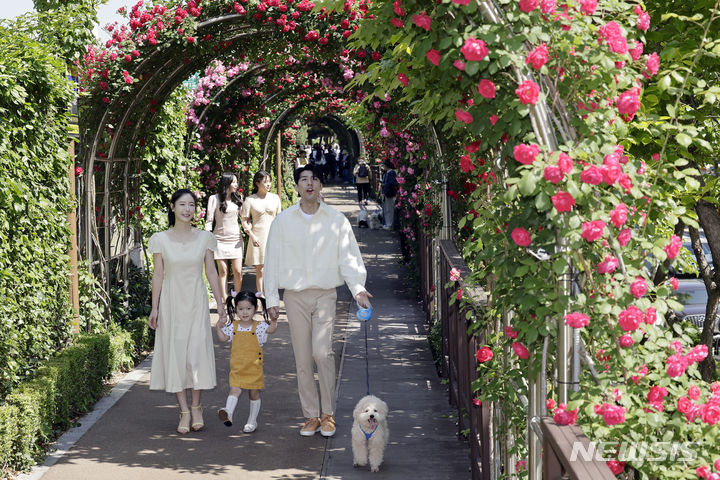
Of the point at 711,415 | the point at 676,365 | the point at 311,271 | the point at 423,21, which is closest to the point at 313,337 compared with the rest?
the point at 311,271

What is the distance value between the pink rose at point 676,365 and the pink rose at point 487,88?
104 centimetres

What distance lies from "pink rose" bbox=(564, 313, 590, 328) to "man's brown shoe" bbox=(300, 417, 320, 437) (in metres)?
3.48

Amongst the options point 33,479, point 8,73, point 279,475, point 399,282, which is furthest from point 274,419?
point 399,282

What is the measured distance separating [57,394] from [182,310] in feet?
3.23

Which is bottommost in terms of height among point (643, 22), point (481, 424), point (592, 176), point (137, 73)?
point (481, 424)

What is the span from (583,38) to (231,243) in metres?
7.68

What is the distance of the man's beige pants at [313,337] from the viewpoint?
5.98 metres

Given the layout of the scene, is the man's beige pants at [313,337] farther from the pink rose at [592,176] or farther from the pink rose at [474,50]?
the pink rose at [592,176]

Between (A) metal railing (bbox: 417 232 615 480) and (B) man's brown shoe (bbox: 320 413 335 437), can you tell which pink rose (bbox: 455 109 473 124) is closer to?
(A) metal railing (bbox: 417 232 615 480)

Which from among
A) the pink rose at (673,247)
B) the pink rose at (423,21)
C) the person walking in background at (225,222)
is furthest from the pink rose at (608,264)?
the person walking in background at (225,222)

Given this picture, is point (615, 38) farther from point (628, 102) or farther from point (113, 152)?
point (113, 152)

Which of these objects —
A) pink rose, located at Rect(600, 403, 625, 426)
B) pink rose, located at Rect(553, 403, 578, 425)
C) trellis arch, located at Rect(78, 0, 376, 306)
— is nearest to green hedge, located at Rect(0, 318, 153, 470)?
trellis arch, located at Rect(78, 0, 376, 306)

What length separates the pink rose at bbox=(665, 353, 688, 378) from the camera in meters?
2.79

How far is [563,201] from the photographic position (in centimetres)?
285
